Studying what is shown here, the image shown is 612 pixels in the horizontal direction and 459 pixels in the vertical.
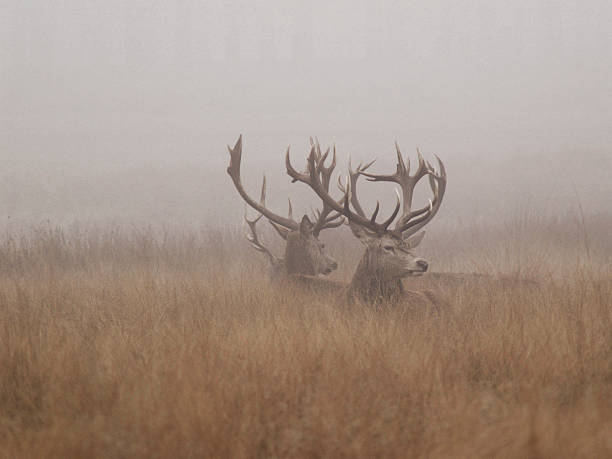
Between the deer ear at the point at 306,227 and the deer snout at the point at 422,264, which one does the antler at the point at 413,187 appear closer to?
the deer snout at the point at 422,264

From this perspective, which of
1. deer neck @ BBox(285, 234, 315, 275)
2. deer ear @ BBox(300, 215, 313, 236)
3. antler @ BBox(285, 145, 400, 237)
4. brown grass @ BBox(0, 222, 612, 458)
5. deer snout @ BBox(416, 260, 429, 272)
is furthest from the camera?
deer neck @ BBox(285, 234, 315, 275)

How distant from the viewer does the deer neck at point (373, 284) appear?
4.50 meters

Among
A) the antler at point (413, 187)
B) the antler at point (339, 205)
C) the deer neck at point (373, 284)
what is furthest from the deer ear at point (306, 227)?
the deer neck at point (373, 284)

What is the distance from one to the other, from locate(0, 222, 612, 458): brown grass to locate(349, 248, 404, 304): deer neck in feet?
1.22

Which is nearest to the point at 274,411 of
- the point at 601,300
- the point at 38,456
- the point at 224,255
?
the point at 38,456

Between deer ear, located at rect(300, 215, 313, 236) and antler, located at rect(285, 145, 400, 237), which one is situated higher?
antler, located at rect(285, 145, 400, 237)

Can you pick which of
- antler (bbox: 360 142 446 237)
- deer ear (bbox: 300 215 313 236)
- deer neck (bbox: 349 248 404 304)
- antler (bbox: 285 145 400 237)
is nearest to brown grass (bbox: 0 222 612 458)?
deer neck (bbox: 349 248 404 304)

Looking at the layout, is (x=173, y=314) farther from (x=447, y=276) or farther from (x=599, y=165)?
(x=599, y=165)

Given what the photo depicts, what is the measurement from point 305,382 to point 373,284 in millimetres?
2211

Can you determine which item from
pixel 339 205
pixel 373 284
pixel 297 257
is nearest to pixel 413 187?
pixel 339 205

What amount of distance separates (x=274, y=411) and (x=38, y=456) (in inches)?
34.0

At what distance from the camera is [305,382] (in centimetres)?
244

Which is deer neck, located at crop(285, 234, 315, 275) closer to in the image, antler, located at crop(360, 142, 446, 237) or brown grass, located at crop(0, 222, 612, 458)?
antler, located at crop(360, 142, 446, 237)

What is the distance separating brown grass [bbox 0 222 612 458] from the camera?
76.4 inches
